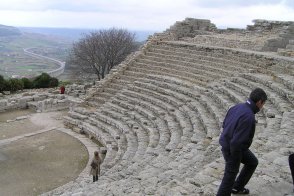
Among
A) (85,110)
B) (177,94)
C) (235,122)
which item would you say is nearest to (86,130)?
(85,110)

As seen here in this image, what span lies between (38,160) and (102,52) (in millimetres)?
18972

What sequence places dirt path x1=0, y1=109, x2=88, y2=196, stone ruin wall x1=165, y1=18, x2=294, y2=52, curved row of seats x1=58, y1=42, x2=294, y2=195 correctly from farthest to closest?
1. stone ruin wall x1=165, y1=18, x2=294, y2=52
2. dirt path x1=0, y1=109, x2=88, y2=196
3. curved row of seats x1=58, y1=42, x2=294, y2=195

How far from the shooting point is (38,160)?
13.7 metres

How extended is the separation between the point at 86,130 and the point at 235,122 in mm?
12262

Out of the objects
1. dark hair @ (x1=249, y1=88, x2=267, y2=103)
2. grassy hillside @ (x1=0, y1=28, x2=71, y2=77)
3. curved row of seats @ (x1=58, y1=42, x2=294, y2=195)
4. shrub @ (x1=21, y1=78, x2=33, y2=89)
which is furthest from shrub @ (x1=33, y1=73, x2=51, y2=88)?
dark hair @ (x1=249, y1=88, x2=267, y2=103)

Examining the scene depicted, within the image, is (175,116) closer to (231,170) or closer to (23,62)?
(231,170)

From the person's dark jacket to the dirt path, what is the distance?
781 cm

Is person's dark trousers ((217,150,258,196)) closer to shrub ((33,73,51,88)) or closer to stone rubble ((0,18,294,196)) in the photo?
stone rubble ((0,18,294,196))

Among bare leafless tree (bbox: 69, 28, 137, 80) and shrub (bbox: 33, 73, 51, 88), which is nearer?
shrub (bbox: 33, 73, 51, 88)

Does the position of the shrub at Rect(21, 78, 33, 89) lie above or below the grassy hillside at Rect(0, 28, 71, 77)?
above

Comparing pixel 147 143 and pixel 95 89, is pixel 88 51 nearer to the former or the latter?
pixel 95 89

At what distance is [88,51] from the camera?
31531 mm

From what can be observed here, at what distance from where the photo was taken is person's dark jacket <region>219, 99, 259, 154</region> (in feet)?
16.2

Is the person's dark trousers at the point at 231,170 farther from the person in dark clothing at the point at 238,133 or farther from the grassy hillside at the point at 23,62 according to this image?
the grassy hillside at the point at 23,62
